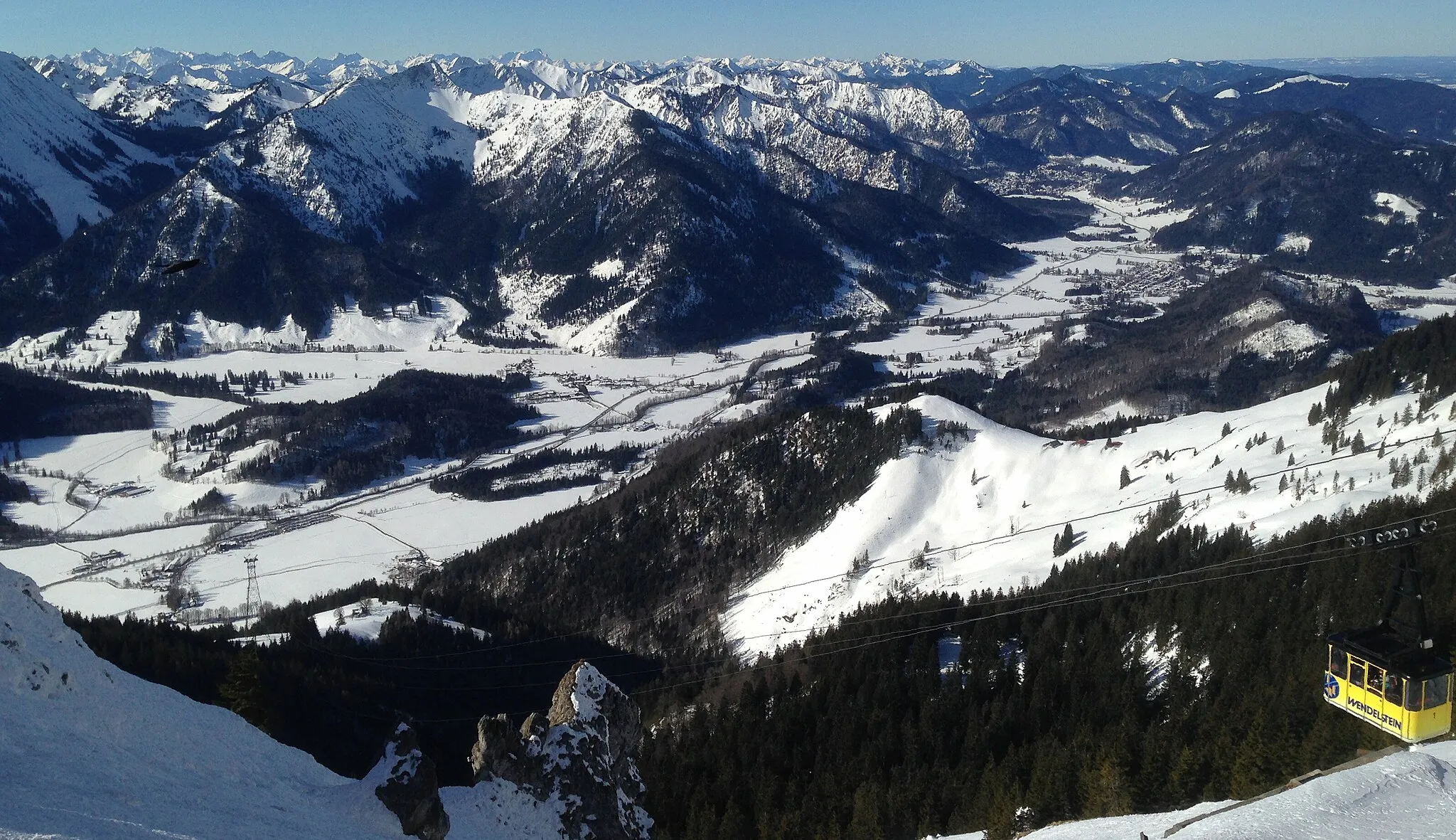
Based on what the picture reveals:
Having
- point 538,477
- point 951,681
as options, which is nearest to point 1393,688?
point 951,681

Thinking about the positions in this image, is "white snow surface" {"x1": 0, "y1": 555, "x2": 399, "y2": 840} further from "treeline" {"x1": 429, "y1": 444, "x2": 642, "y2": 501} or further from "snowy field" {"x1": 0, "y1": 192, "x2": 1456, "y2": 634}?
"treeline" {"x1": 429, "y1": 444, "x2": 642, "y2": 501}

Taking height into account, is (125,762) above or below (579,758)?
above

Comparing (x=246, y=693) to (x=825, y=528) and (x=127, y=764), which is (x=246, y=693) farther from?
(x=825, y=528)

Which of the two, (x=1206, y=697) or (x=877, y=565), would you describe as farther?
(x=877, y=565)

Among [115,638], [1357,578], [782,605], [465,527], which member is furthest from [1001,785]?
[465,527]

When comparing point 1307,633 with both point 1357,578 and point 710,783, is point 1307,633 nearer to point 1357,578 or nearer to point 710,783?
point 1357,578

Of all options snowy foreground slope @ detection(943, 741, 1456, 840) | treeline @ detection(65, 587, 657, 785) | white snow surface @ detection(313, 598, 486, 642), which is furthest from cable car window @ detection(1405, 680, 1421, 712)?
white snow surface @ detection(313, 598, 486, 642)
